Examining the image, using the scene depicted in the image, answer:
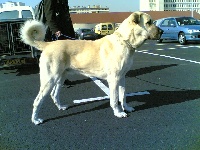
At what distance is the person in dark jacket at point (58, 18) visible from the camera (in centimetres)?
584

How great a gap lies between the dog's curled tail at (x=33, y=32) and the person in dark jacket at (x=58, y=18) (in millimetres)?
1654

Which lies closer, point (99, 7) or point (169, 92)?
point (169, 92)

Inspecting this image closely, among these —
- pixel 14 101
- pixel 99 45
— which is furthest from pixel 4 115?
pixel 99 45

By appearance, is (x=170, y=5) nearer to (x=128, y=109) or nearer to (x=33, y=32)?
(x=128, y=109)

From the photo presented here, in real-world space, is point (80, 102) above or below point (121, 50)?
below

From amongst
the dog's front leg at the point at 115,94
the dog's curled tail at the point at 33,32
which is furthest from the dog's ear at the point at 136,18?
the dog's curled tail at the point at 33,32

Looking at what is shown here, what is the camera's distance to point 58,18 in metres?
6.05

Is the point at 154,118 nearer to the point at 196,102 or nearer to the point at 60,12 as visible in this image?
the point at 196,102

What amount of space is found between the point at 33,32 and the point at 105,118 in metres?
1.87

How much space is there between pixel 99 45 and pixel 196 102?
7.18 feet

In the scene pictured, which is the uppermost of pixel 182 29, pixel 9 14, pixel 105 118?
pixel 9 14

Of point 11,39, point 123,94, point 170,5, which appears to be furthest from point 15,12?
point 170,5

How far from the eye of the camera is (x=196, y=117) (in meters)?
4.16

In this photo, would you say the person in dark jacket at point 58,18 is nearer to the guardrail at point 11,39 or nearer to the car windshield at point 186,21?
the guardrail at point 11,39
